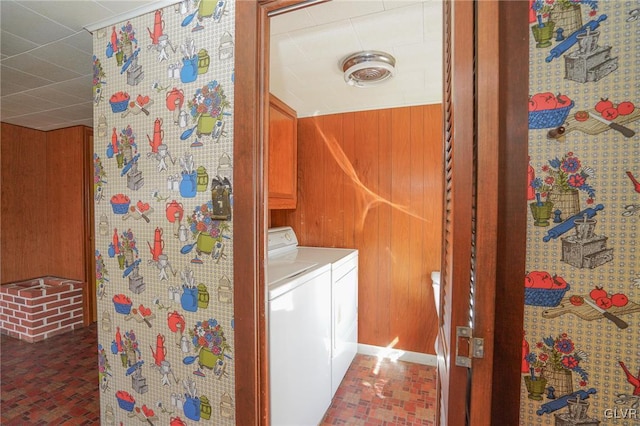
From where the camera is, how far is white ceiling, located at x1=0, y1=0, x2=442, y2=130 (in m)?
1.22

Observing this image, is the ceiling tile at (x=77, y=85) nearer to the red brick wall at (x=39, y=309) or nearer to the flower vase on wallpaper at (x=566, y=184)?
the red brick wall at (x=39, y=309)

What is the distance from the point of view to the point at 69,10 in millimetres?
1222

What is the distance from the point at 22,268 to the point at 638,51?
16.3 ft

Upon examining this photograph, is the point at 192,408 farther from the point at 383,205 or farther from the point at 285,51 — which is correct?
the point at 383,205

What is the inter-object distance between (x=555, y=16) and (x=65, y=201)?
448cm

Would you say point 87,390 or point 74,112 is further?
point 74,112

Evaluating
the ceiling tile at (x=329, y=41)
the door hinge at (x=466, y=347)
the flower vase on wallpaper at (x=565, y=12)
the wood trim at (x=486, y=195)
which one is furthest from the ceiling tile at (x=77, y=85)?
the door hinge at (x=466, y=347)

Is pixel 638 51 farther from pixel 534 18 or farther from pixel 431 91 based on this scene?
pixel 431 91

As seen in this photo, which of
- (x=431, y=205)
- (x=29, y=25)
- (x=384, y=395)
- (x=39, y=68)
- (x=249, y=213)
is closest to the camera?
(x=249, y=213)

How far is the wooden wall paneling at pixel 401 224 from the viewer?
8.10 ft

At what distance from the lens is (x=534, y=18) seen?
67 cm

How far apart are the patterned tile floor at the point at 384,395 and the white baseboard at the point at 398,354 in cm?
4

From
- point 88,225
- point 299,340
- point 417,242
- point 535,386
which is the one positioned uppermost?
point 88,225

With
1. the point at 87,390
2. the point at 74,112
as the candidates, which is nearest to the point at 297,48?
the point at 74,112
